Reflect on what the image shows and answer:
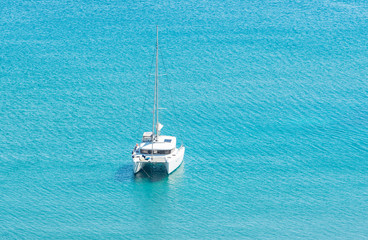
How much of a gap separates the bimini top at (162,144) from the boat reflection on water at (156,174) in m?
2.61

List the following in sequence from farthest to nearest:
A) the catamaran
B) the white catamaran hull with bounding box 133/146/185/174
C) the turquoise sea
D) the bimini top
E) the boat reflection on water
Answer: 1. the bimini top
2. the boat reflection on water
3. the catamaran
4. the white catamaran hull with bounding box 133/146/185/174
5. the turquoise sea

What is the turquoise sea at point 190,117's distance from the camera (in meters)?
82.8

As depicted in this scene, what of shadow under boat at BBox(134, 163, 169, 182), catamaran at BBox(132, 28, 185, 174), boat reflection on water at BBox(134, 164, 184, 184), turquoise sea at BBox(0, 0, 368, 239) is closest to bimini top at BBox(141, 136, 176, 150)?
catamaran at BBox(132, 28, 185, 174)

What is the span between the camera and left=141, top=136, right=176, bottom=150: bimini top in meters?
89.8

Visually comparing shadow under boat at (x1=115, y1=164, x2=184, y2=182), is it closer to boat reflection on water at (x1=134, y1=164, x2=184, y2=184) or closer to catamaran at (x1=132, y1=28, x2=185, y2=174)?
boat reflection on water at (x1=134, y1=164, x2=184, y2=184)

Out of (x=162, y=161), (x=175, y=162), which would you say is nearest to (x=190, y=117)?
(x=175, y=162)

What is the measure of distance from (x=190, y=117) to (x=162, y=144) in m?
14.4

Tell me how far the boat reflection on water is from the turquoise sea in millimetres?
239

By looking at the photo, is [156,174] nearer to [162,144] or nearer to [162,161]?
[162,161]

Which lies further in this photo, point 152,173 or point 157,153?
point 152,173

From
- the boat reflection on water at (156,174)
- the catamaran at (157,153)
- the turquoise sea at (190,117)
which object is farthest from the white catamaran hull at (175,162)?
the turquoise sea at (190,117)

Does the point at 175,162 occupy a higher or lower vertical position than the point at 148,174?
higher

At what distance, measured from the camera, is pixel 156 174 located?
90.5m

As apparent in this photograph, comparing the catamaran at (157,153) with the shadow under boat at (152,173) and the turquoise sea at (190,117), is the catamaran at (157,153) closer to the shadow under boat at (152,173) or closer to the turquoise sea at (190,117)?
the shadow under boat at (152,173)
